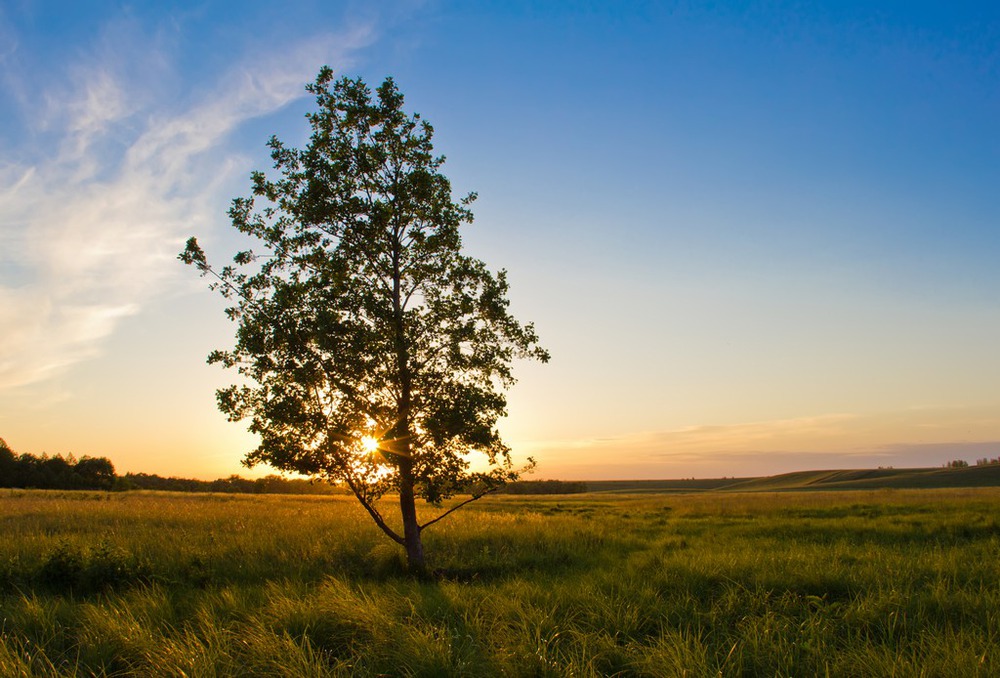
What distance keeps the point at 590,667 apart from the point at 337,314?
33.4 ft

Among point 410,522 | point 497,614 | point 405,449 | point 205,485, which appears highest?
point 405,449

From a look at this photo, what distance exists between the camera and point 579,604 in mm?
8867

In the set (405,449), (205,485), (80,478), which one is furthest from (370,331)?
(205,485)

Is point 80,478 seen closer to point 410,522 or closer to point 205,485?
point 205,485

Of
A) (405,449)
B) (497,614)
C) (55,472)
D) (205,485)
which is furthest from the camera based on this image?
(205,485)

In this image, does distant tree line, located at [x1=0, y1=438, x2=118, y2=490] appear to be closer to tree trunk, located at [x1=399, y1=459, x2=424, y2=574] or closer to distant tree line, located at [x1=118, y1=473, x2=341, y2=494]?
distant tree line, located at [x1=118, y1=473, x2=341, y2=494]

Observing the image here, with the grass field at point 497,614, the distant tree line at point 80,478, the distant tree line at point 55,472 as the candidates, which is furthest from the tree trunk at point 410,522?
the distant tree line at point 55,472

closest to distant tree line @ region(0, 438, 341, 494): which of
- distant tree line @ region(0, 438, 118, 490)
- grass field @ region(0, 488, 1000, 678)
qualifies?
distant tree line @ region(0, 438, 118, 490)

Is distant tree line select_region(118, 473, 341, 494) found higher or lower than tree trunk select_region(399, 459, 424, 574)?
lower

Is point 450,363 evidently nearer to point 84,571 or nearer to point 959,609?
point 84,571

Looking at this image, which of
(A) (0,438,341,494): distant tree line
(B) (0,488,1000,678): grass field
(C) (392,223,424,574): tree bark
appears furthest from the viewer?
(A) (0,438,341,494): distant tree line

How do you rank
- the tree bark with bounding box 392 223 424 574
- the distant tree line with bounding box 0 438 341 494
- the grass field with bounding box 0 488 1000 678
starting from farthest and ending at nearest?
the distant tree line with bounding box 0 438 341 494
the tree bark with bounding box 392 223 424 574
the grass field with bounding box 0 488 1000 678

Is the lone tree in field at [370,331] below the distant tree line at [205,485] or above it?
above

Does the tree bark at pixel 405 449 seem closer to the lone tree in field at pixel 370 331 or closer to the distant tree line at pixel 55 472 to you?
the lone tree in field at pixel 370 331
